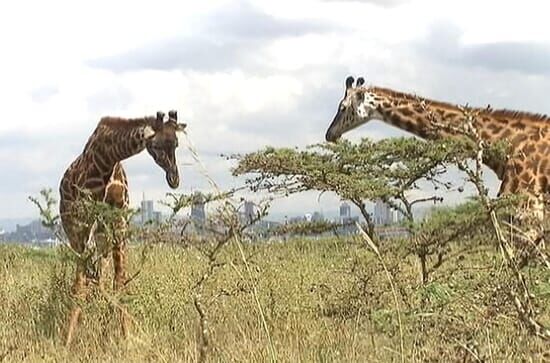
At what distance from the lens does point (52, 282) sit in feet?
25.8

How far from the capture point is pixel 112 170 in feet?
27.0

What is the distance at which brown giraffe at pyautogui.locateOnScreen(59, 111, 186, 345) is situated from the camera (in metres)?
7.66

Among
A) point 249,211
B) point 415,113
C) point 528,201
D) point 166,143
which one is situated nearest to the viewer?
point 249,211

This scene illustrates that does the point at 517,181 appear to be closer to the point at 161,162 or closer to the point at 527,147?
the point at 527,147

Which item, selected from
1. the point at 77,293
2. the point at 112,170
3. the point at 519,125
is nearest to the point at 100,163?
the point at 112,170

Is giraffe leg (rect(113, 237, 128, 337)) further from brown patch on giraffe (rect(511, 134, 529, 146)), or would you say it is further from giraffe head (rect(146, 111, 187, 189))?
brown patch on giraffe (rect(511, 134, 529, 146))

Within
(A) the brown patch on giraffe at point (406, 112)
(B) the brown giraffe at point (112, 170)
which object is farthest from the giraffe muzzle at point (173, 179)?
(A) the brown patch on giraffe at point (406, 112)

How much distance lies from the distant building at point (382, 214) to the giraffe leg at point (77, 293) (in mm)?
2112

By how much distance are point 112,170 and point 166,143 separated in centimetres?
65

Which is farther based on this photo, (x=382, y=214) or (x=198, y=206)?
(x=382, y=214)

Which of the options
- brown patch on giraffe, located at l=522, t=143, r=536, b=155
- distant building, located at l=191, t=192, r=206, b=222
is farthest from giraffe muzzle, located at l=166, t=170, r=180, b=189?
brown patch on giraffe, located at l=522, t=143, r=536, b=155

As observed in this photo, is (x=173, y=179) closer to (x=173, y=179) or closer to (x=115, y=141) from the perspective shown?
(x=173, y=179)

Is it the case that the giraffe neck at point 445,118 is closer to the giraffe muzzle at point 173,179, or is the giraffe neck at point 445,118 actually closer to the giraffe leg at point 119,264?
the giraffe muzzle at point 173,179

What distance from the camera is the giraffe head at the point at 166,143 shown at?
25.5 ft
